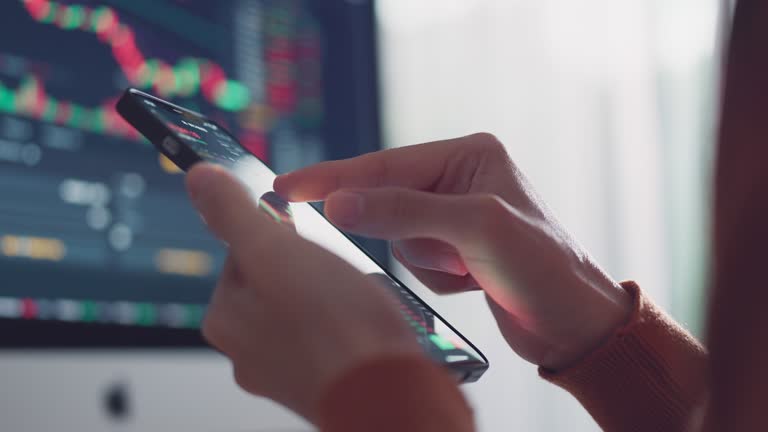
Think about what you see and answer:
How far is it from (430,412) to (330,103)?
1185 mm

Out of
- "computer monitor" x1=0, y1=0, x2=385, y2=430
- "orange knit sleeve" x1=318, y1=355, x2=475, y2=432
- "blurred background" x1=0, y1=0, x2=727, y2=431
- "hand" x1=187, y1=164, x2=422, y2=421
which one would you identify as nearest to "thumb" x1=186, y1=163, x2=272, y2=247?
"hand" x1=187, y1=164, x2=422, y2=421

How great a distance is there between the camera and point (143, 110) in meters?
0.56

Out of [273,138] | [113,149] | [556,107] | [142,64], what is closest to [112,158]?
[113,149]

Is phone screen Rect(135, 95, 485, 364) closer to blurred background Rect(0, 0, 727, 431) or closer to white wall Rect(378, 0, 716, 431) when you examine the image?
blurred background Rect(0, 0, 727, 431)

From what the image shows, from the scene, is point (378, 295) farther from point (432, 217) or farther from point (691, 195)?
point (691, 195)

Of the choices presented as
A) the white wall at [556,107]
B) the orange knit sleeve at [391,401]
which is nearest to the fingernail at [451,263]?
the orange knit sleeve at [391,401]

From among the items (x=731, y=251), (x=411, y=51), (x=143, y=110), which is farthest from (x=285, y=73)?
(x=731, y=251)

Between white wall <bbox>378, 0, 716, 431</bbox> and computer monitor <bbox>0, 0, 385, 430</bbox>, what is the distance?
435mm

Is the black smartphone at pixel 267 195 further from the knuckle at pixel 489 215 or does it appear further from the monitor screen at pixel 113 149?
the monitor screen at pixel 113 149

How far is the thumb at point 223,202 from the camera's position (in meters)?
0.46

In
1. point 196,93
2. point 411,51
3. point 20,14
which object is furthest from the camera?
point 411,51

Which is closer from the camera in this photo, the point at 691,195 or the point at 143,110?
the point at 143,110

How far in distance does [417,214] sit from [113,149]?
0.69 meters

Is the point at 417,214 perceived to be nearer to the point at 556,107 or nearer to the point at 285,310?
the point at 285,310
